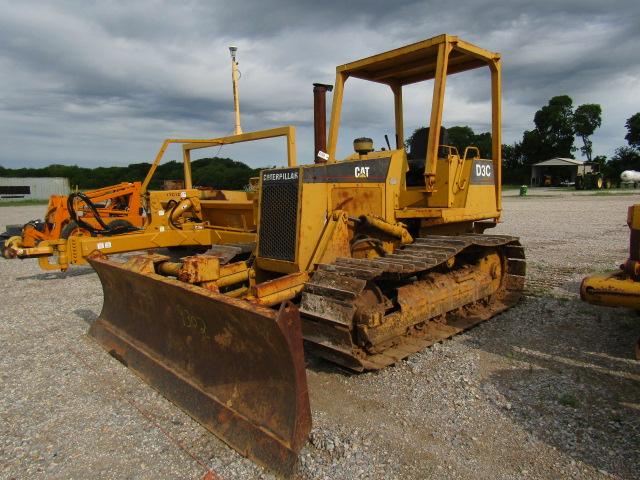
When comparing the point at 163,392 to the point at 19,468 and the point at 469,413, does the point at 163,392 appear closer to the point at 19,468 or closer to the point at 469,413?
the point at 19,468

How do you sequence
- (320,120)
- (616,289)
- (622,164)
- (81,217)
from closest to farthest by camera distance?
1. (616,289)
2. (320,120)
3. (81,217)
4. (622,164)

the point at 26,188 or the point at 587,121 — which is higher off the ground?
the point at 587,121

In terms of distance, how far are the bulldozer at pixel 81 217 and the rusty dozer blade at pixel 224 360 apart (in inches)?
187

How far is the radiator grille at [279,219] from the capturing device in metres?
4.55

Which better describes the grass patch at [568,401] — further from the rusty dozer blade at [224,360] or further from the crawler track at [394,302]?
the rusty dozer blade at [224,360]

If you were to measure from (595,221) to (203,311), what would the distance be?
1616 cm

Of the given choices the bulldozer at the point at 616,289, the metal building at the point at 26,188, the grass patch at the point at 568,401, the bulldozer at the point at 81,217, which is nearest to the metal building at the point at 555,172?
the bulldozer at the point at 81,217

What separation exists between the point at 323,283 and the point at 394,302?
87 centimetres

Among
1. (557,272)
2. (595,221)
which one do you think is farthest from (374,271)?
(595,221)

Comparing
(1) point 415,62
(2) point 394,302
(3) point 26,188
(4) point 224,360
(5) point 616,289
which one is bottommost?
(4) point 224,360

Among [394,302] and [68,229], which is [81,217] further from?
[394,302]

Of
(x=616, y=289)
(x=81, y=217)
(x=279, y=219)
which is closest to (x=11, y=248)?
(x=81, y=217)

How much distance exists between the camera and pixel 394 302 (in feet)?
14.7

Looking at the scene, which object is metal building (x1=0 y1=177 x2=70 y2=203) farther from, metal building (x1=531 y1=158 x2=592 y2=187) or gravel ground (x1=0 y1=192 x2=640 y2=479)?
gravel ground (x1=0 y1=192 x2=640 y2=479)
